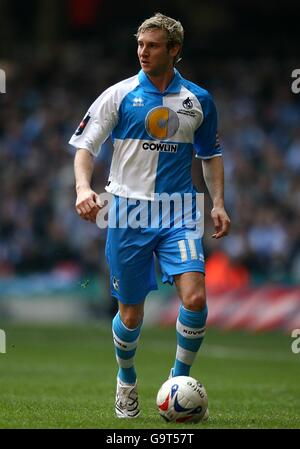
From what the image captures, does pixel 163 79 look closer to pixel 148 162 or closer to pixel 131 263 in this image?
pixel 148 162

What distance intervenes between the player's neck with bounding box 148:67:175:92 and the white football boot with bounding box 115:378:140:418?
7.00ft

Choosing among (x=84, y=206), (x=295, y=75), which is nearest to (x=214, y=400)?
(x=84, y=206)

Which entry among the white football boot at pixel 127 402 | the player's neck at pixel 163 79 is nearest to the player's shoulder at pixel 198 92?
the player's neck at pixel 163 79

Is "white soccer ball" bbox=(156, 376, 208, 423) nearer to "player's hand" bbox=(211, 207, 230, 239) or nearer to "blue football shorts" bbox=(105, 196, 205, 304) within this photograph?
"blue football shorts" bbox=(105, 196, 205, 304)

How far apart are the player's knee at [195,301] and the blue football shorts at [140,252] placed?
24cm

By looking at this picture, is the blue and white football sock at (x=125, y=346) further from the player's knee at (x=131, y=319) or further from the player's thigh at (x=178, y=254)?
the player's thigh at (x=178, y=254)

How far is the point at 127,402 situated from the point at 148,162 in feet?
5.57

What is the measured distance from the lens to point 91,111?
8.68 meters

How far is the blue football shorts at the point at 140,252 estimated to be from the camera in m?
8.56

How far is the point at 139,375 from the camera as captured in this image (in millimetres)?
13133


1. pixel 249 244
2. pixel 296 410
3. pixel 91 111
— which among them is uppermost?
pixel 91 111

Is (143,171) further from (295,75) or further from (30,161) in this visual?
(30,161)

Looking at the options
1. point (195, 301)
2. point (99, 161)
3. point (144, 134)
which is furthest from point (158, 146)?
point (99, 161)
